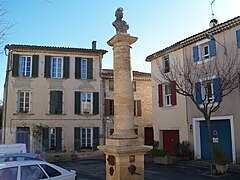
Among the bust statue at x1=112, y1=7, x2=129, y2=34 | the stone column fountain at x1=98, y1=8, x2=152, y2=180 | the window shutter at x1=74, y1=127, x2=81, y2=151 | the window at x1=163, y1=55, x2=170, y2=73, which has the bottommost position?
the window shutter at x1=74, y1=127, x2=81, y2=151

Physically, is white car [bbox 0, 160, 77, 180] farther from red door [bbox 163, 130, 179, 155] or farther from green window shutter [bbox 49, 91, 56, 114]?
green window shutter [bbox 49, 91, 56, 114]

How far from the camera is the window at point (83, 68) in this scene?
2497cm

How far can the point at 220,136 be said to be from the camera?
55.8 ft

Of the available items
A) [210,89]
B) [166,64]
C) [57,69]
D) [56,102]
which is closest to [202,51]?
[210,89]

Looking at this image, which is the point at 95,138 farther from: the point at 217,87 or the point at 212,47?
the point at 212,47

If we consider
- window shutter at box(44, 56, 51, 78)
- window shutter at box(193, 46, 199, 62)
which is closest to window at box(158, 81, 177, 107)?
window shutter at box(193, 46, 199, 62)

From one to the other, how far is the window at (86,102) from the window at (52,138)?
2361 mm

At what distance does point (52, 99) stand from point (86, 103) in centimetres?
295

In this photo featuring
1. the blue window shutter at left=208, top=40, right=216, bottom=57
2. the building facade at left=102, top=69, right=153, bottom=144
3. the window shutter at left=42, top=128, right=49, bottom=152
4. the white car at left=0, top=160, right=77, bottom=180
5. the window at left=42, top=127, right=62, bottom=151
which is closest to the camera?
the white car at left=0, top=160, right=77, bottom=180

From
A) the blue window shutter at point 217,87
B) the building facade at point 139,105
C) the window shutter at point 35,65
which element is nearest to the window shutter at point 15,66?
the window shutter at point 35,65

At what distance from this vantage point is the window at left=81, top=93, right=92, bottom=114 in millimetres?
24734

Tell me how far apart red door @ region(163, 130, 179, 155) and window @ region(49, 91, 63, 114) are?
9.04 m

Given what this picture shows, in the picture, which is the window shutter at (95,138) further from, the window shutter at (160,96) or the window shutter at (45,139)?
the window shutter at (160,96)

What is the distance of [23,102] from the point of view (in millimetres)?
23484
